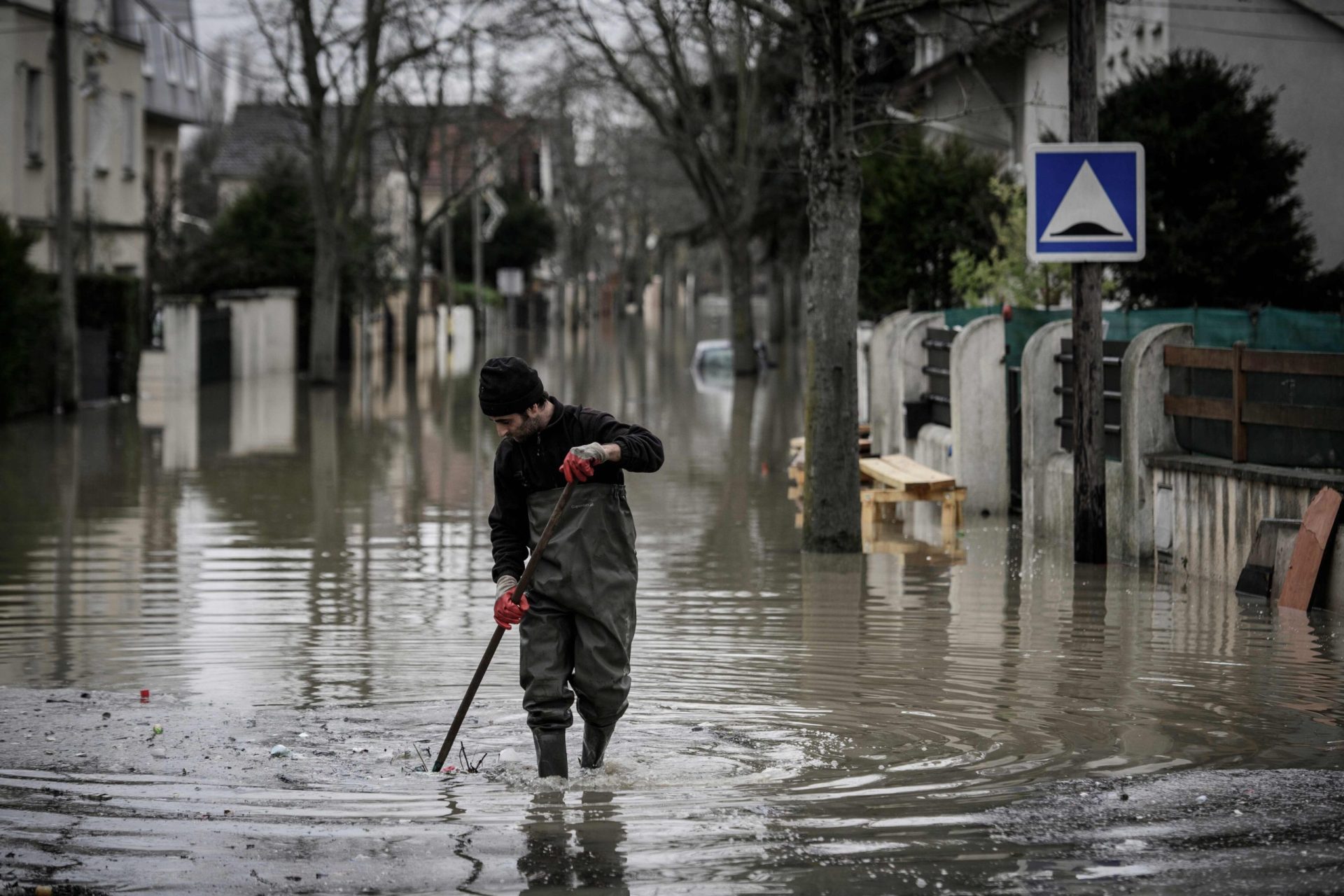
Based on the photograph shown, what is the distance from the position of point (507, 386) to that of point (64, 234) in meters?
25.1

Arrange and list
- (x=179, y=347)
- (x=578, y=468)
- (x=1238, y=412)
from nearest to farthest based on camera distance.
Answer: (x=578, y=468) < (x=1238, y=412) < (x=179, y=347)

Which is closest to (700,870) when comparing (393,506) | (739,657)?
(739,657)

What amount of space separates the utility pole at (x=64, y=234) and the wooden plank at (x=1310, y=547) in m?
22.9

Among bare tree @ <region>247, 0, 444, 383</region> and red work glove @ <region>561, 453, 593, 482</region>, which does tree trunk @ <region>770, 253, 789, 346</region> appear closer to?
bare tree @ <region>247, 0, 444, 383</region>

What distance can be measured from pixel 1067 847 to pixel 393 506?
12.2 meters

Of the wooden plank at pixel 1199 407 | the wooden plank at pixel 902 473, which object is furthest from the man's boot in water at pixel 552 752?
the wooden plank at pixel 902 473

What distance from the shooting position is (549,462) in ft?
22.9

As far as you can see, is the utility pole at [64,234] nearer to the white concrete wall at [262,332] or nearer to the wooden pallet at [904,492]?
the white concrete wall at [262,332]

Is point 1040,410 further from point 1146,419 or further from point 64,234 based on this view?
point 64,234

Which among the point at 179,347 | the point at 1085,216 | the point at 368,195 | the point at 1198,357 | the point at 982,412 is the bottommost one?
the point at 982,412

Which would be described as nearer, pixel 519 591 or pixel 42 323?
pixel 519 591

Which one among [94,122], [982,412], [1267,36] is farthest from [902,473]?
[94,122]

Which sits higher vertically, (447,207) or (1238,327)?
(447,207)

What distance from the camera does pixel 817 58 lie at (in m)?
13.5
